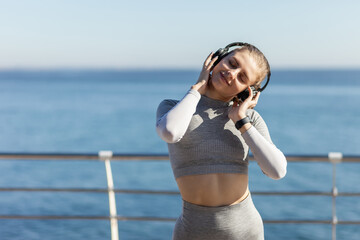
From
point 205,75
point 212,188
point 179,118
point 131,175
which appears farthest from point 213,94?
point 131,175

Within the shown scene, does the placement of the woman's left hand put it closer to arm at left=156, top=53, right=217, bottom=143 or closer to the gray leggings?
arm at left=156, top=53, right=217, bottom=143

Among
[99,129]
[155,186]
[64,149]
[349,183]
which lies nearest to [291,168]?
[349,183]

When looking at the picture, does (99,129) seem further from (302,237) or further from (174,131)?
(174,131)

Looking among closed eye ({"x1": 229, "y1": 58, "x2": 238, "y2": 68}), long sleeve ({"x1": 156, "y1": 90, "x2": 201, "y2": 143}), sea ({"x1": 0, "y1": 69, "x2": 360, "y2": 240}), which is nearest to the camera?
long sleeve ({"x1": 156, "y1": 90, "x2": 201, "y2": 143})

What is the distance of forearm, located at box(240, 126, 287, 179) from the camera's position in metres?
1.25

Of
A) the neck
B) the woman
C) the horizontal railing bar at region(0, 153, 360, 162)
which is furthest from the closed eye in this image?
the horizontal railing bar at region(0, 153, 360, 162)

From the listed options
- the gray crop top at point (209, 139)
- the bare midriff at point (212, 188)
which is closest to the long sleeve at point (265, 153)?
the gray crop top at point (209, 139)

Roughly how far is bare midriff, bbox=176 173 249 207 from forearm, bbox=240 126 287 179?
0.40ft

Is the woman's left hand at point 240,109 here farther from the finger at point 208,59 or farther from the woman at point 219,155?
the finger at point 208,59

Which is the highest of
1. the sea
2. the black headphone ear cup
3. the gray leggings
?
the sea

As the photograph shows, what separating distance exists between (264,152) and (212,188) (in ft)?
0.65

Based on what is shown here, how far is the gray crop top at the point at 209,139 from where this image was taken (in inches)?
49.2

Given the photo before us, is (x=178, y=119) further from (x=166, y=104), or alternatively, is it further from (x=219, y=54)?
(x=219, y=54)

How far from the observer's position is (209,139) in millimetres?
1319
